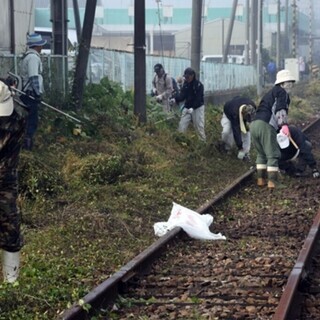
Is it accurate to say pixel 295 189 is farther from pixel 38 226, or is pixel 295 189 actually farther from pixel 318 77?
pixel 318 77

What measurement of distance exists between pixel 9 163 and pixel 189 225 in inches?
131

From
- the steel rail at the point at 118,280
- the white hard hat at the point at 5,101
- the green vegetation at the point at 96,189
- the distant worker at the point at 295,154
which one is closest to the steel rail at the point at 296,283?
the steel rail at the point at 118,280

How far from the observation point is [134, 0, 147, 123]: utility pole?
58.6 ft

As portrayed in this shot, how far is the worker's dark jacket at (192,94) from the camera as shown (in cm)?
1816

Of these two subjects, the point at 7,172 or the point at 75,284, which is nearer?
the point at 7,172

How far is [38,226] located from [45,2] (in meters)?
54.8

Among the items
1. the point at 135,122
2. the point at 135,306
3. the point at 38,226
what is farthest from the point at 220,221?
the point at 135,122

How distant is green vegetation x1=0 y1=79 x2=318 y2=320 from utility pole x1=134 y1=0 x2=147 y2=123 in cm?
32

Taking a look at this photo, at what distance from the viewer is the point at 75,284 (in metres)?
7.38

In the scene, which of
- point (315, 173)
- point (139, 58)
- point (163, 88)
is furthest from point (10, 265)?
point (163, 88)

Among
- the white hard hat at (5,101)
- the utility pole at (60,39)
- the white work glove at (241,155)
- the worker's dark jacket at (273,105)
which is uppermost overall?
the utility pole at (60,39)

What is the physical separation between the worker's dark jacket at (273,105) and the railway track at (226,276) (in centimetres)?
216

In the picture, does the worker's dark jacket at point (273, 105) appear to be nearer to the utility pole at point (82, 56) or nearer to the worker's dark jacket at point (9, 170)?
the utility pole at point (82, 56)

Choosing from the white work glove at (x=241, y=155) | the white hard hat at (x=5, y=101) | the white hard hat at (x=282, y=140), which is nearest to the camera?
the white hard hat at (x=5, y=101)
